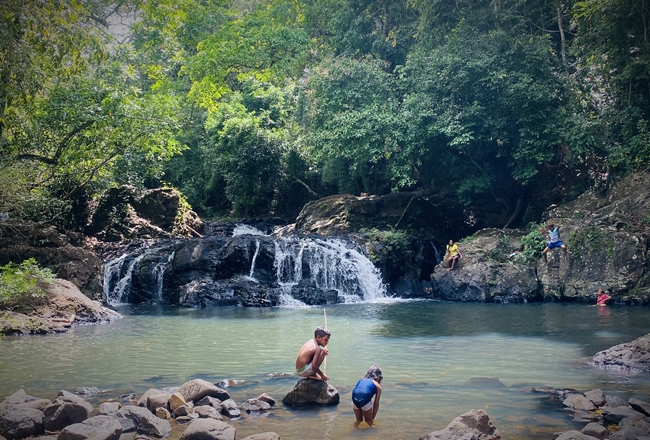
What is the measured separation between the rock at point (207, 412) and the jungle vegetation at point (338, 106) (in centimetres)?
662

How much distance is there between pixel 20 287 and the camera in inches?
558

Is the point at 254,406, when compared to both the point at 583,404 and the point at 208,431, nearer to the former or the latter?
the point at 208,431

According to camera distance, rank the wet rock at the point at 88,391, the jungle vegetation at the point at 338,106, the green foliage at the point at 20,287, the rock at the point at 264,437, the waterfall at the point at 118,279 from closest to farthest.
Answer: the rock at the point at 264,437
the wet rock at the point at 88,391
the green foliage at the point at 20,287
the jungle vegetation at the point at 338,106
the waterfall at the point at 118,279

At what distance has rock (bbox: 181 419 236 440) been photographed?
6324mm

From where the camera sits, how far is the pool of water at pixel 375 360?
7570mm

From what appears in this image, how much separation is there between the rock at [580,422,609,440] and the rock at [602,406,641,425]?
2.02ft

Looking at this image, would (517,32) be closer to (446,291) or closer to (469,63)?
(469,63)

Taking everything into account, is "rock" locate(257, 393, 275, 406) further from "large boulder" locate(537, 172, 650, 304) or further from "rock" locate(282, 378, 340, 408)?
"large boulder" locate(537, 172, 650, 304)

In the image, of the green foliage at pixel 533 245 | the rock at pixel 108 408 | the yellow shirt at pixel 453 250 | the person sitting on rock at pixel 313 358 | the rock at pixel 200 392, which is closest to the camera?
the rock at pixel 108 408

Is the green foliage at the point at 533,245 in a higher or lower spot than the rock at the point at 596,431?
higher

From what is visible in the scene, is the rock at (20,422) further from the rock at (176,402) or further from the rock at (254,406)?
the rock at (254,406)

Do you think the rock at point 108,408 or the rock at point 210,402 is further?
the rock at point 210,402

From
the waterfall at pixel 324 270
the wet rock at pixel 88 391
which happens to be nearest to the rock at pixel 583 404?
the wet rock at pixel 88 391

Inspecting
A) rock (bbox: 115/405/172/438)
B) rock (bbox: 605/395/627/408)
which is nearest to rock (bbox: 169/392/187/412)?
rock (bbox: 115/405/172/438)
